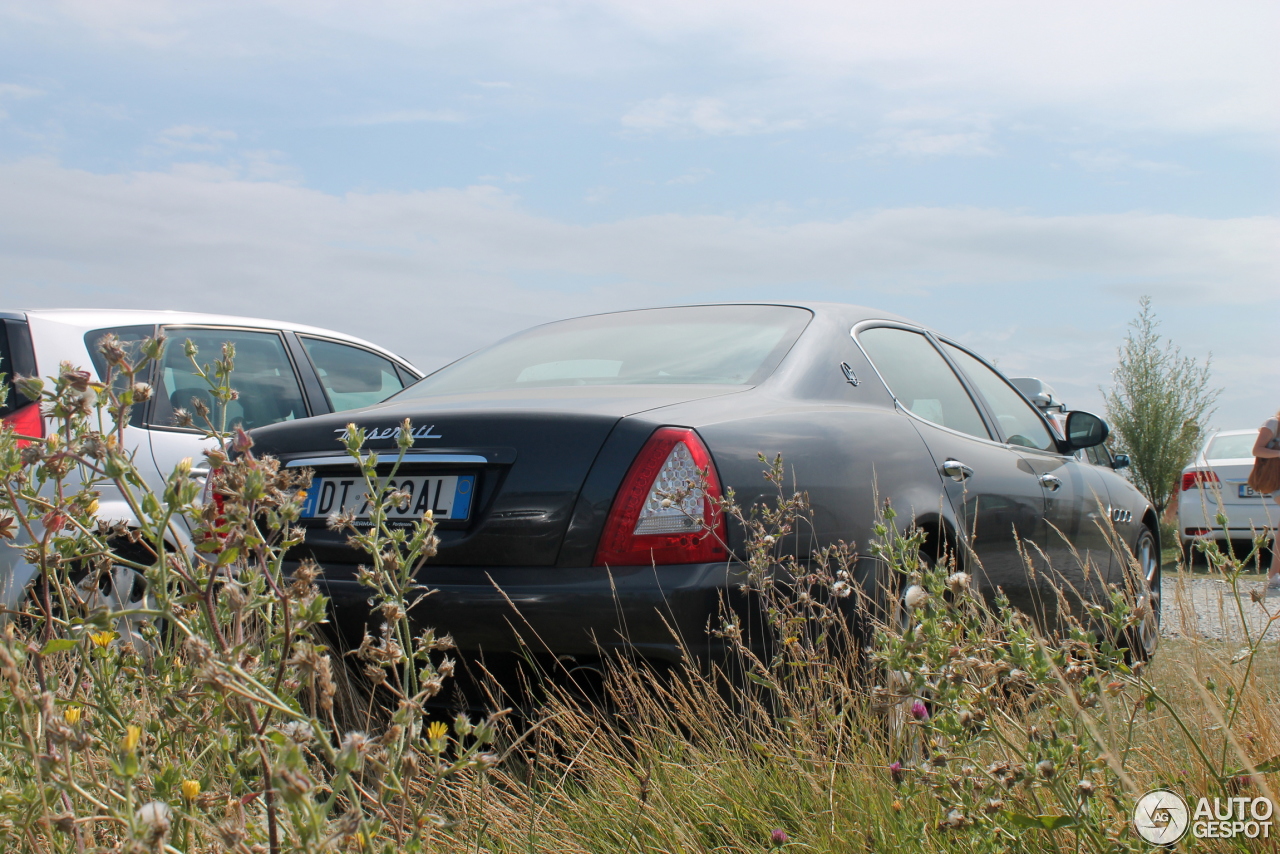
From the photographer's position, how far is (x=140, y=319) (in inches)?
182

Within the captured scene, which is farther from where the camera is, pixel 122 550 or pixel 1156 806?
pixel 122 550

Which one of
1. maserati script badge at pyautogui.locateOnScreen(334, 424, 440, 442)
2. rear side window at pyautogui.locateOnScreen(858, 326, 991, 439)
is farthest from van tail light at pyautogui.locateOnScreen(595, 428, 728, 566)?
rear side window at pyautogui.locateOnScreen(858, 326, 991, 439)

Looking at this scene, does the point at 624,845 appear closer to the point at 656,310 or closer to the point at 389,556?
the point at 389,556

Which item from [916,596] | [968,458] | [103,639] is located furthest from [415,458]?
[968,458]

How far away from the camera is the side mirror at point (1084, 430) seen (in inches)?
179

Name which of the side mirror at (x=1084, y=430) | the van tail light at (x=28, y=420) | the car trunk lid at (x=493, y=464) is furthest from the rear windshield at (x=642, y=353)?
the side mirror at (x=1084, y=430)

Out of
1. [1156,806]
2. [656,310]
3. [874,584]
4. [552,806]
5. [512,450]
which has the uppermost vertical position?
[656,310]

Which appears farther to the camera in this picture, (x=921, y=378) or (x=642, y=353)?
(x=921, y=378)

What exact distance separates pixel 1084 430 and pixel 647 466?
9.82ft

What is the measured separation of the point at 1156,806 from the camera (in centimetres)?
177

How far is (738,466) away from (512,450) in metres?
0.57

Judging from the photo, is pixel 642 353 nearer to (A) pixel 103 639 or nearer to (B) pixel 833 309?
(B) pixel 833 309

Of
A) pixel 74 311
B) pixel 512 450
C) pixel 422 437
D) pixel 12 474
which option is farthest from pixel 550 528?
pixel 74 311

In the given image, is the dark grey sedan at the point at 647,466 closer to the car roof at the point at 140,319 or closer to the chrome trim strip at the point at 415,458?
the chrome trim strip at the point at 415,458
